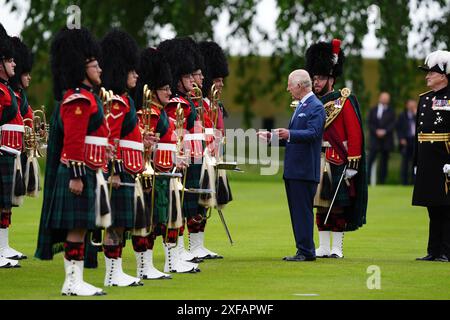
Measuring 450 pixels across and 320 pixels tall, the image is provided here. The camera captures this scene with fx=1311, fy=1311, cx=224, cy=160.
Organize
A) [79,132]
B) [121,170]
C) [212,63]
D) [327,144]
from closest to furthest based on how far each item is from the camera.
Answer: [79,132] → [121,170] → [327,144] → [212,63]

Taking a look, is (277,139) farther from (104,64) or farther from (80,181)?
(80,181)

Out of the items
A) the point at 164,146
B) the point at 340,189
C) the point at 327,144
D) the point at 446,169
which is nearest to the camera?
the point at 164,146

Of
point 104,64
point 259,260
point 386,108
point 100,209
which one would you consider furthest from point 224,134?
point 386,108

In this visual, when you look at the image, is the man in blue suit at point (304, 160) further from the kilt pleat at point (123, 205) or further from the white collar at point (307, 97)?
the kilt pleat at point (123, 205)

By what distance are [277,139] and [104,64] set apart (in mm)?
2035

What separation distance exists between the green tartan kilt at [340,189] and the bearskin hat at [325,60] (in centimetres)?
94

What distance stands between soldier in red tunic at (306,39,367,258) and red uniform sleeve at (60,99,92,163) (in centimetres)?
399

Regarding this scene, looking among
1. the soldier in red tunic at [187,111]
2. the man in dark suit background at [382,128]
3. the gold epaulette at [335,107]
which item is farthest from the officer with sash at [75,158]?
the man in dark suit background at [382,128]

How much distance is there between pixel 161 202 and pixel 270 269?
128 cm

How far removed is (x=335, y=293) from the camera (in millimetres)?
9734

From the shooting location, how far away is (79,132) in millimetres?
9234

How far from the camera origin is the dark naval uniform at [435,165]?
1234cm

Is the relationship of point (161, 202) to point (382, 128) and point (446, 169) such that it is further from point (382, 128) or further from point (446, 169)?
point (382, 128)

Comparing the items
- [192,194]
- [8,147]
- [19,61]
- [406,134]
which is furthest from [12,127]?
[406,134]
